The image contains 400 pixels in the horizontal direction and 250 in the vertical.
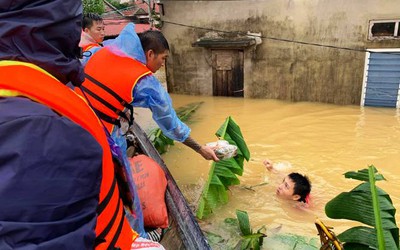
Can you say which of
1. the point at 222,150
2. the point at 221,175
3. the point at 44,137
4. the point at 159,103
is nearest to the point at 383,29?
the point at 221,175

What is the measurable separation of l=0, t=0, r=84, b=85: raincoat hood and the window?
8.93m

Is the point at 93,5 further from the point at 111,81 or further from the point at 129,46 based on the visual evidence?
the point at 111,81

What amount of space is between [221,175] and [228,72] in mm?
6844

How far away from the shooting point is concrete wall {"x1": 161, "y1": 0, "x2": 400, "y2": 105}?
8.67 metres

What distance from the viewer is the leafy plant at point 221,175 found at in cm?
394

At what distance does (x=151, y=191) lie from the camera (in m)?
3.30

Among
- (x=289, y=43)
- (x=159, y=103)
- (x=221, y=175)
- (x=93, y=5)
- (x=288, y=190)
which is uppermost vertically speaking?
(x=93, y=5)

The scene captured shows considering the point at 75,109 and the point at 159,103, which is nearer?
the point at 75,109

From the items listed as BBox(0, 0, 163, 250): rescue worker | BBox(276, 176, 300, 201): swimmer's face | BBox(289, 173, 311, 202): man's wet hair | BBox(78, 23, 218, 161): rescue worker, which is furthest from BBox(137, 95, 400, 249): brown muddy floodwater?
BBox(0, 0, 163, 250): rescue worker

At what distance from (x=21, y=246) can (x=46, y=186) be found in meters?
0.16

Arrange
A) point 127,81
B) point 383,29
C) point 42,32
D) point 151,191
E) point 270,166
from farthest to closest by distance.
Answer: point 383,29 < point 270,166 < point 151,191 < point 127,81 < point 42,32

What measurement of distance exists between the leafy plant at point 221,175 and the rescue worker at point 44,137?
9.40ft

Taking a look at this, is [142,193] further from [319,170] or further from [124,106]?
[319,170]

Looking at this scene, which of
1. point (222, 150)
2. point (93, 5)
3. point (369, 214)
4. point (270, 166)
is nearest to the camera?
point (369, 214)
